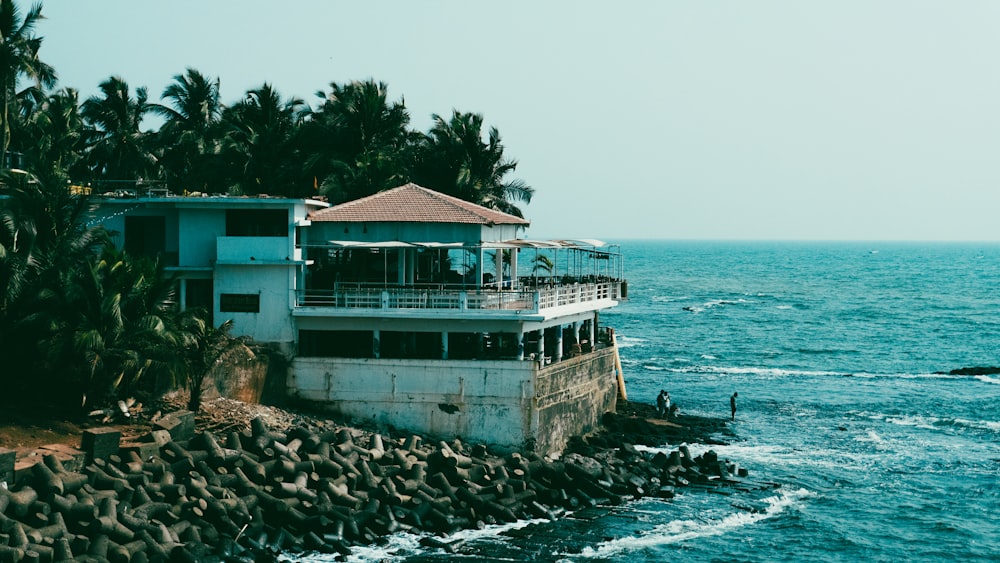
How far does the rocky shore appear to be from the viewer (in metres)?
30.8

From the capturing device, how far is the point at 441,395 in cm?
4250

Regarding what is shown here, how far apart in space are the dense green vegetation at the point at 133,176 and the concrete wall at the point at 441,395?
392 cm

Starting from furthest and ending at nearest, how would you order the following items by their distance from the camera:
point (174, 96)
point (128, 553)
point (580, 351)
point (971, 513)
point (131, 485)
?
point (174, 96), point (580, 351), point (971, 513), point (131, 485), point (128, 553)

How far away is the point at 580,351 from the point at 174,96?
33960 millimetres

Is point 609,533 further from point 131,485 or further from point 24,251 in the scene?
point 24,251

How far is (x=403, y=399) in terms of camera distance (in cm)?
4272

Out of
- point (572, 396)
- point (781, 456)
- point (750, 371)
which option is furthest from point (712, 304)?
point (572, 396)

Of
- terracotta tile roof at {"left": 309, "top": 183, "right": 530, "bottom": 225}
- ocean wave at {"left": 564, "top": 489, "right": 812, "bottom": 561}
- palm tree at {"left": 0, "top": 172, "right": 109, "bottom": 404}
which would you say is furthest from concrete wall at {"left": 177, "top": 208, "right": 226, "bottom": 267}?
ocean wave at {"left": 564, "top": 489, "right": 812, "bottom": 561}

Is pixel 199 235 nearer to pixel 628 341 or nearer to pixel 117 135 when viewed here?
pixel 117 135

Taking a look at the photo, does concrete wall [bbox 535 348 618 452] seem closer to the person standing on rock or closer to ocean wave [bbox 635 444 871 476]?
ocean wave [bbox 635 444 871 476]

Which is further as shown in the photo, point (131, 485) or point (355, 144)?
point (355, 144)

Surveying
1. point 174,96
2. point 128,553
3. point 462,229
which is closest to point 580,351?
point 462,229

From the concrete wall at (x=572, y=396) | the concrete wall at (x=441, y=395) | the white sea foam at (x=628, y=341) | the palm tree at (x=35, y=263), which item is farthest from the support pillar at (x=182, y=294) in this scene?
the white sea foam at (x=628, y=341)

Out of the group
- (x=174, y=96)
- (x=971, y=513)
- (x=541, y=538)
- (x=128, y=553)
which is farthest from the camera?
(x=174, y=96)
